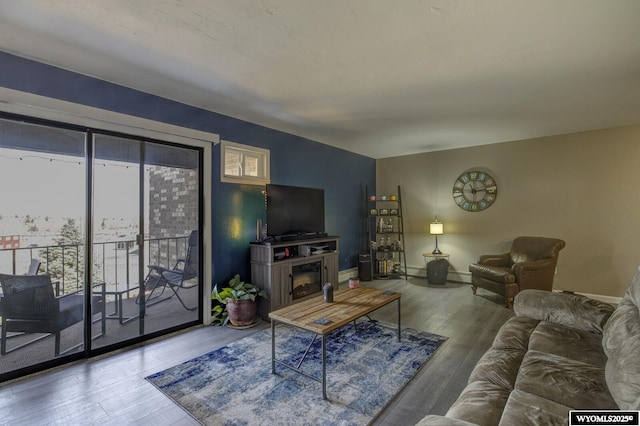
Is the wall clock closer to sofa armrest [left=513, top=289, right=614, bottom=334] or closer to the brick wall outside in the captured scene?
sofa armrest [left=513, top=289, right=614, bottom=334]

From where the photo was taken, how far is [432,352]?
8.77 ft

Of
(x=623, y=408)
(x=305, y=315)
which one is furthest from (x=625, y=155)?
(x=305, y=315)

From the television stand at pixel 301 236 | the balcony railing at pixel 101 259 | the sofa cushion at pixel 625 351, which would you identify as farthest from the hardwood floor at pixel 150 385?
the television stand at pixel 301 236

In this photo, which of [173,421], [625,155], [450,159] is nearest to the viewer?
[173,421]

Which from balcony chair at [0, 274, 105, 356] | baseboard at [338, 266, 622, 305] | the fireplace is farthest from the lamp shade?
balcony chair at [0, 274, 105, 356]

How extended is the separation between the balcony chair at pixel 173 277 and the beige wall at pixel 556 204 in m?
4.26

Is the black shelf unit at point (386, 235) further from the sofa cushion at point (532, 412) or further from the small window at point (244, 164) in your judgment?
the sofa cushion at point (532, 412)

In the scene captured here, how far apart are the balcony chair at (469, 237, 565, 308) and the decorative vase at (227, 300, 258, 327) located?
3374 millimetres

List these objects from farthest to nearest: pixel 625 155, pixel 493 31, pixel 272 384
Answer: pixel 625 155 → pixel 272 384 → pixel 493 31

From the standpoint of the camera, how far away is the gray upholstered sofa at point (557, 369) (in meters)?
1.22

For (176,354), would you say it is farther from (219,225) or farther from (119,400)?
(219,225)

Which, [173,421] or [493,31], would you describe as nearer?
[173,421]

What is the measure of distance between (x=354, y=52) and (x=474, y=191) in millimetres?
4044

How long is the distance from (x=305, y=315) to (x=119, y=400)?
1390mm
